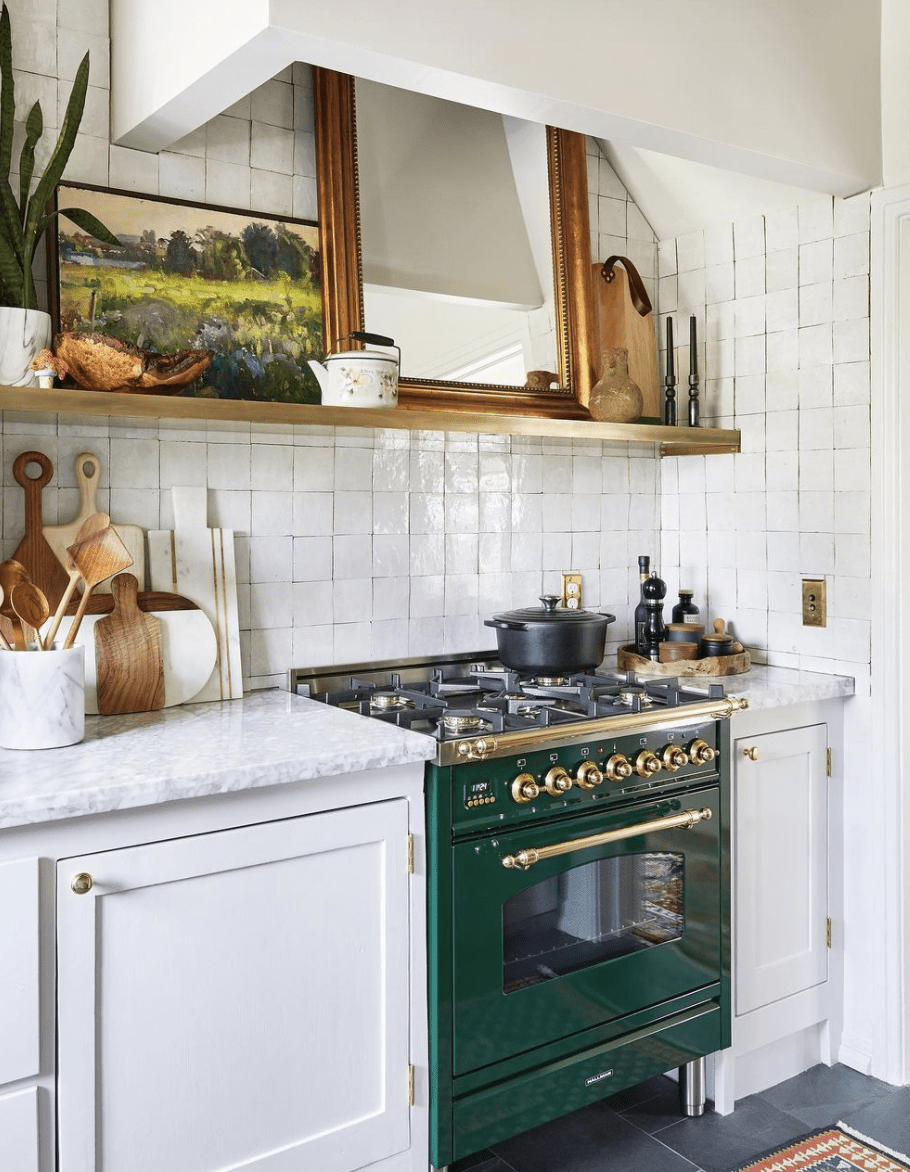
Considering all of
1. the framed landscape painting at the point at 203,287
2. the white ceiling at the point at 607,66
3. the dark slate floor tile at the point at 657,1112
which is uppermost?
the white ceiling at the point at 607,66

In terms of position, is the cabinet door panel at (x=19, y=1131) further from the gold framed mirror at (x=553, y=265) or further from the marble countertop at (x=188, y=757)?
the gold framed mirror at (x=553, y=265)

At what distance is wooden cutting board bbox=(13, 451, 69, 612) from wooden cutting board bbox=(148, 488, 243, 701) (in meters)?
0.21

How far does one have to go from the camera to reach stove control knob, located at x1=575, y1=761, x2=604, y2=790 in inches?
80.8

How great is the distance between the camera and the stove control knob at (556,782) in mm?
2012

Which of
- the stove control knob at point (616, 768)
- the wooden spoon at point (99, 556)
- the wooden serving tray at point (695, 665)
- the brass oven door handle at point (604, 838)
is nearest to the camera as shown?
the wooden spoon at point (99, 556)

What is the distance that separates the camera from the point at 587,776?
206 cm

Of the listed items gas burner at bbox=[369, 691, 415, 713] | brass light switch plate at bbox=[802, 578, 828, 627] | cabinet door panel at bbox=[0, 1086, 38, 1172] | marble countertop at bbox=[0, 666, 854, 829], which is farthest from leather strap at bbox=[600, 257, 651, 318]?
cabinet door panel at bbox=[0, 1086, 38, 1172]

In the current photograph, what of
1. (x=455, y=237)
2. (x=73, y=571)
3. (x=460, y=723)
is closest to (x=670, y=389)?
(x=455, y=237)

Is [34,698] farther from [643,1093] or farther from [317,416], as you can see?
[643,1093]

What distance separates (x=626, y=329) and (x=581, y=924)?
1.65 m

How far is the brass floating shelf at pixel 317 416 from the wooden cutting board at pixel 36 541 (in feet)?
0.43

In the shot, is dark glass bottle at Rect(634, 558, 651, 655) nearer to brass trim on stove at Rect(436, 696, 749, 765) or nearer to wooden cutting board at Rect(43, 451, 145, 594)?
brass trim on stove at Rect(436, 696, 749, 765)

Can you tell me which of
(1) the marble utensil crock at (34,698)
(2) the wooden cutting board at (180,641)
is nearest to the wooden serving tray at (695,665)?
(2) the wooden cutting board at (180,641)

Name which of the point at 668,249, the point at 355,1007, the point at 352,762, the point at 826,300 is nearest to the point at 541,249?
the point at 668,249
